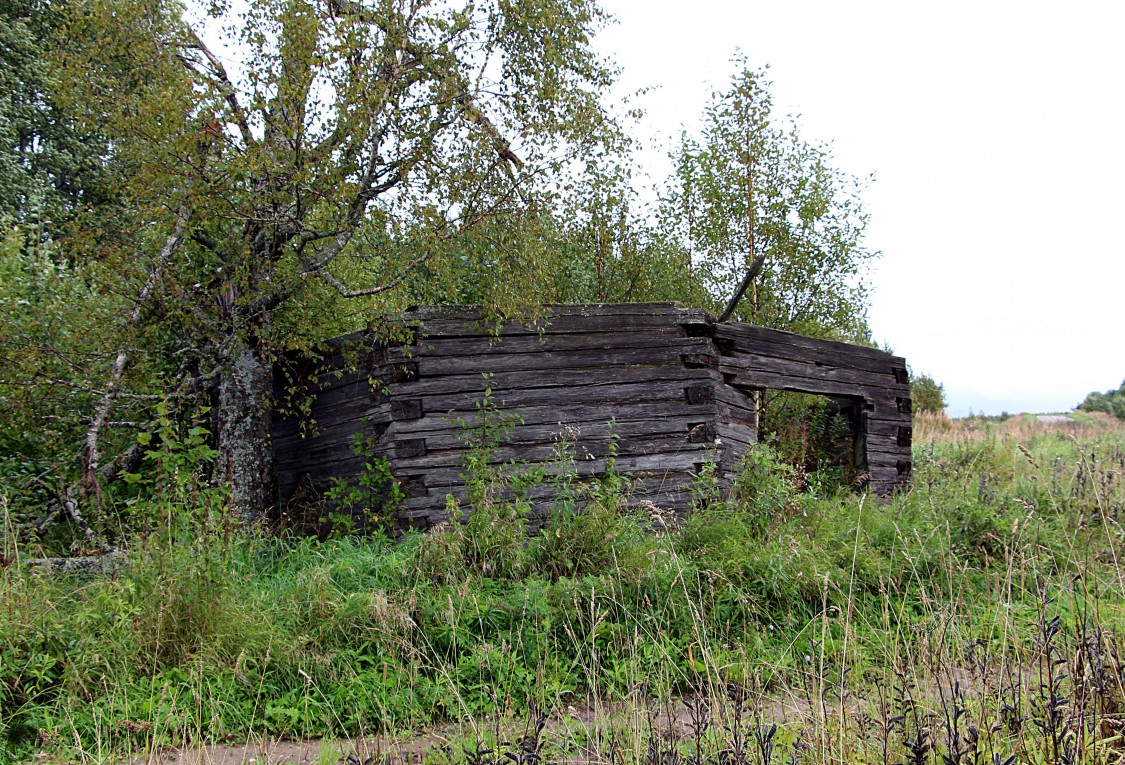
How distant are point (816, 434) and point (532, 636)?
9.24 m

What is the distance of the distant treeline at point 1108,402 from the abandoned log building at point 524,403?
31.9 metres

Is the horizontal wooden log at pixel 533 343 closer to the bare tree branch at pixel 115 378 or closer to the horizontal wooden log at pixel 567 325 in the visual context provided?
the horizontal wooden log at pixel 567 325

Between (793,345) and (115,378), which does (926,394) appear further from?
(115,378)

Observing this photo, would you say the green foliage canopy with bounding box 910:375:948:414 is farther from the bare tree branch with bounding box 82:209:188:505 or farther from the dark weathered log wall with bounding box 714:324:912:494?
the bare tree branch with bounding box 82:209:188:505

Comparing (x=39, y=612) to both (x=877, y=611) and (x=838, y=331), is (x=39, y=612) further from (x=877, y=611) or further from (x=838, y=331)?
(x=838, y=331)

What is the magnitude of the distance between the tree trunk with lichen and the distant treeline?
117 ft

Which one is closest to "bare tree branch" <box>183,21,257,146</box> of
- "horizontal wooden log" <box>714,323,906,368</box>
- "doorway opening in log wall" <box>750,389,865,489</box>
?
"horizontal wooden log" <box>714,323,906,368</box>

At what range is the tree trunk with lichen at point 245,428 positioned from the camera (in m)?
8.53

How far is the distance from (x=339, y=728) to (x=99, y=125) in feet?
21.0

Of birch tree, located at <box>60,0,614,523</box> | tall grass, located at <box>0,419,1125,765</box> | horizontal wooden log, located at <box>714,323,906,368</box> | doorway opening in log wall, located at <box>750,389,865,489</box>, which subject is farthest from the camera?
doorway opening in log wall, located at <box>750,389,865,489</box>

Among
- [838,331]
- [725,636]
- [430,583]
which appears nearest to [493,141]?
[430,583]

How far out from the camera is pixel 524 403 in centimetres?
891

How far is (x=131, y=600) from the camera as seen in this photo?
558cm

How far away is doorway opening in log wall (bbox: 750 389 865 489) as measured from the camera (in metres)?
12.3
